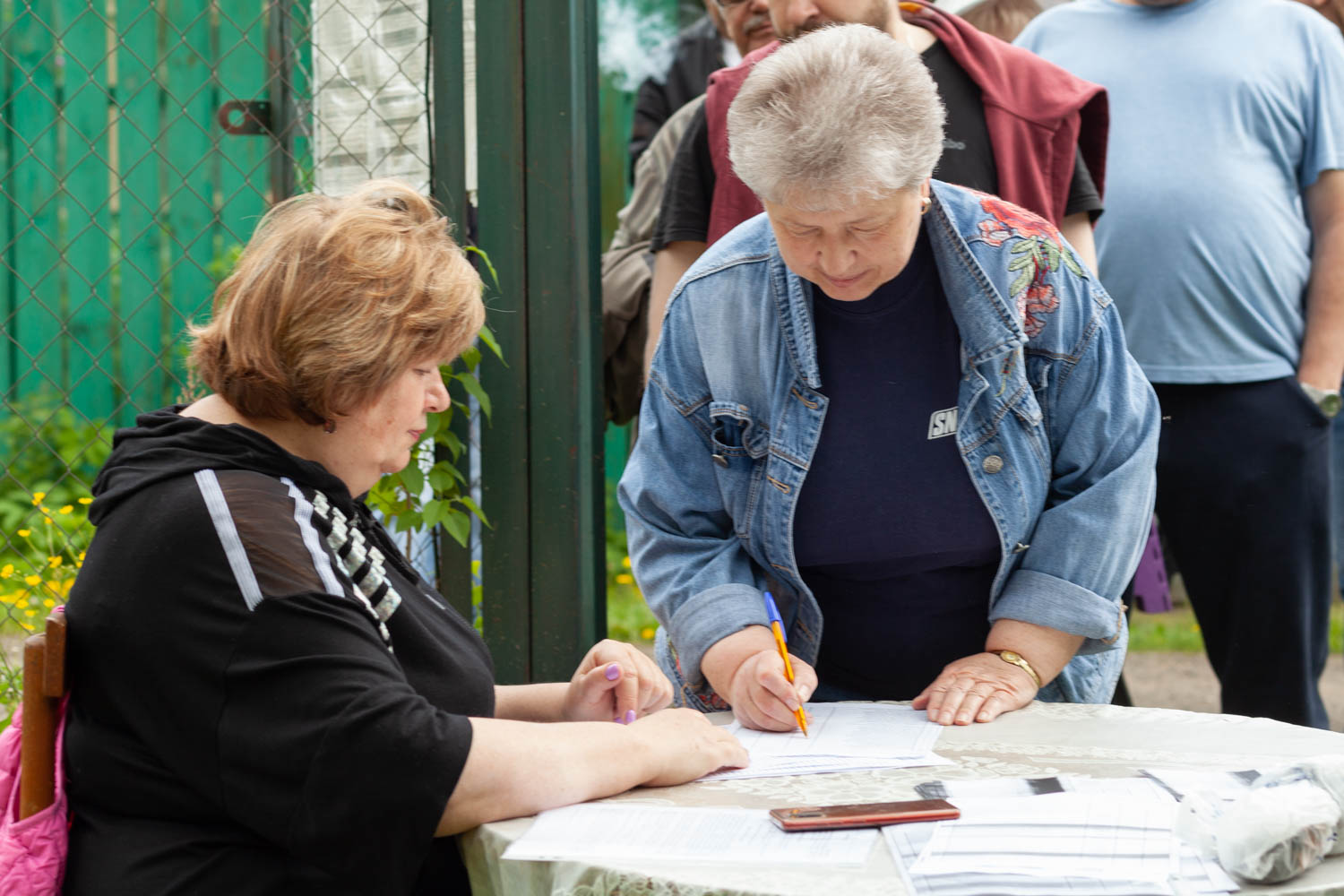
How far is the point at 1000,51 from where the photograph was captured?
9.63ft

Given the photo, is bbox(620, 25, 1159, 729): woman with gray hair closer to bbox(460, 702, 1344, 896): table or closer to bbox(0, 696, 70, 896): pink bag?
bbox(460, 702, 1344, 896): table

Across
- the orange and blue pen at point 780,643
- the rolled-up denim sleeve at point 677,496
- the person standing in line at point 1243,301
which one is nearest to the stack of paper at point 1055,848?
the orange and blue pen at point 780,643

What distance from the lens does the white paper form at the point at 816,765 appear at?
1.81m

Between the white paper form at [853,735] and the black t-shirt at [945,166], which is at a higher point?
the black t-shirt at [945,166]

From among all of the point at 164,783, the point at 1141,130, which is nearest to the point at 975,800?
the point at 164,783

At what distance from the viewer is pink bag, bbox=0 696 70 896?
1584 millimetres

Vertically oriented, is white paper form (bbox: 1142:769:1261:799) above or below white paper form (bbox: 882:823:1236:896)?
below

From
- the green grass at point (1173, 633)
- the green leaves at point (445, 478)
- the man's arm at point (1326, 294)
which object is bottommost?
the green grass at point (1173, 633)

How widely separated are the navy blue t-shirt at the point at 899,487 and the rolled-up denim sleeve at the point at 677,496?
5.9 inches

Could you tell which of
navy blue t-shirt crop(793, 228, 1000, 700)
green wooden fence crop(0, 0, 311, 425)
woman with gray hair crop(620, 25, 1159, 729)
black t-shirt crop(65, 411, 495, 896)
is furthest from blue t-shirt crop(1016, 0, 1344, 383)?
green wooden fence crop(0, 0, 311, 425)

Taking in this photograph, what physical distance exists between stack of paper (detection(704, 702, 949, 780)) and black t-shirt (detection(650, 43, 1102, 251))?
48.9 inches

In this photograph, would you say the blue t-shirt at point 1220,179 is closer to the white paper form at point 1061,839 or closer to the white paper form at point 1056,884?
the white paper form at point 1061,839

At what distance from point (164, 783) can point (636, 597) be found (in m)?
4.91

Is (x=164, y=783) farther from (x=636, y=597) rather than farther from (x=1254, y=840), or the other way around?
(x=636, y=597)
